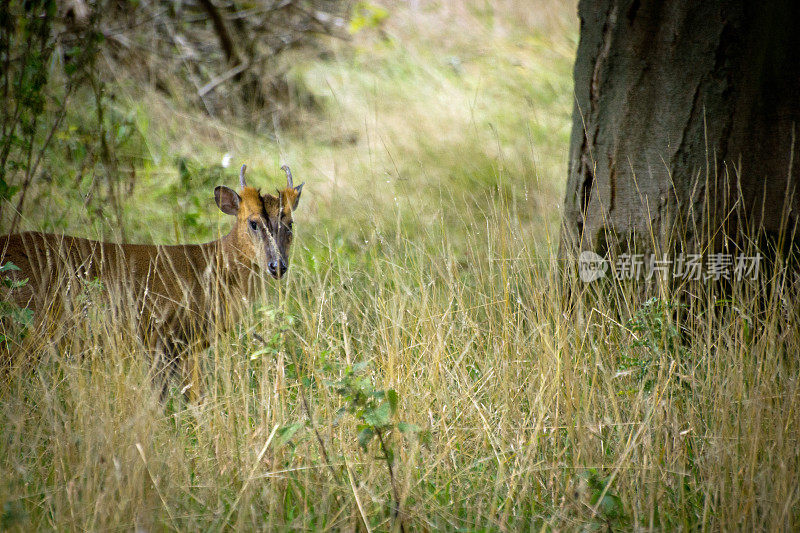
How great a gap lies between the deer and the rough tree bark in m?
1.59

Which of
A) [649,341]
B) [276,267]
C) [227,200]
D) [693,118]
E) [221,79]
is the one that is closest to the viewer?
[649,341]

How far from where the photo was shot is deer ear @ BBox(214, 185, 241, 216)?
432 centimetres

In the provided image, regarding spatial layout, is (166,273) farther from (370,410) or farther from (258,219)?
(370,410)

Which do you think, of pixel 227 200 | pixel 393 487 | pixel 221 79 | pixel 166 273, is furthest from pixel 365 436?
pixel 221 79

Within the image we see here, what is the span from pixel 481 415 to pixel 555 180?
3712 mm

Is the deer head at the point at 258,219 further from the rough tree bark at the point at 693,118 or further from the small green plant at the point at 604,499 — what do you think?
the small green plant at the point at 604,499

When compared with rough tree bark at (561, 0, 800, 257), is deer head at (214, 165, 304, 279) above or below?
below

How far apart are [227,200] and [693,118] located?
8.16 ft

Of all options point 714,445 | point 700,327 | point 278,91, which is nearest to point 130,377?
point 714,445

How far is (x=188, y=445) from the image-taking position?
2920mm

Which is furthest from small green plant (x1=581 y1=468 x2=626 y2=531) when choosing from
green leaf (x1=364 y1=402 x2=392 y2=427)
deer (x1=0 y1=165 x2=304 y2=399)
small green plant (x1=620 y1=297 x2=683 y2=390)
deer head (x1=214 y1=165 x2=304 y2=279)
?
deer head (x1=214 y1=165 x2=304 y2=279)

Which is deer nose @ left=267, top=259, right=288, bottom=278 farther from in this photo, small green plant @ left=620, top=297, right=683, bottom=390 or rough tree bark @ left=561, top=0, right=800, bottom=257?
small green plant @ left=620, top=297, right=683, bottom=390

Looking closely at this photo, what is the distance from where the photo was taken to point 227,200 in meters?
4.40

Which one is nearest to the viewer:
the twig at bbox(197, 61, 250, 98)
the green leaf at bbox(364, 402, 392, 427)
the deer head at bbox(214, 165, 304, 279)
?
the green leaf at bbox(364, 402, 392, 427)
